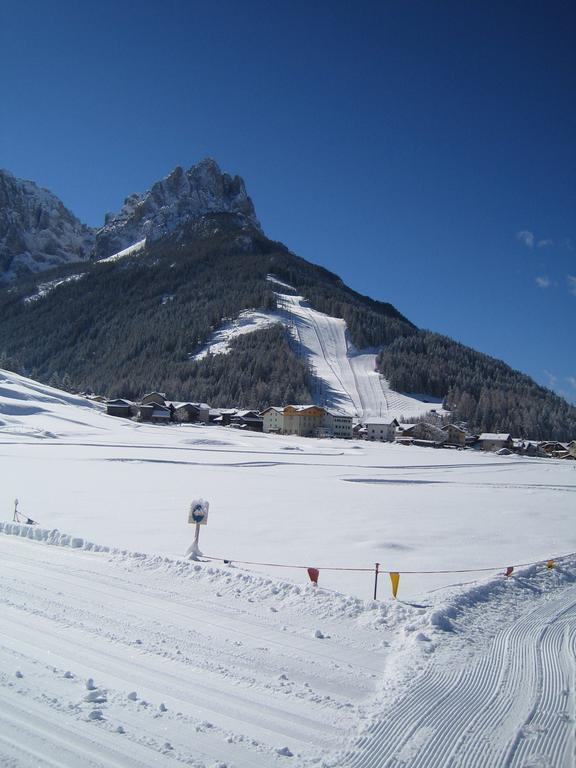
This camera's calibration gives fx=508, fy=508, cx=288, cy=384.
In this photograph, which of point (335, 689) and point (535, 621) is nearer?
point (335, 689)

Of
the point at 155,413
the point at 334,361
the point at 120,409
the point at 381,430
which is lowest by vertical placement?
the point at 120,409

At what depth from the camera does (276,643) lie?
27.2 feet

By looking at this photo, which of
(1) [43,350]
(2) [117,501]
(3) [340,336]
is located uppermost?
(3) [340,336]

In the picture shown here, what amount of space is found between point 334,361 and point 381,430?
53990mm

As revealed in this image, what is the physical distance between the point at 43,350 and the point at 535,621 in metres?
211

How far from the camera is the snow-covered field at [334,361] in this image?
14200 cm

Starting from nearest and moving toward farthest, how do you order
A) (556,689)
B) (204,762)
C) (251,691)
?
(204,762) → (251,691) → (556,689)

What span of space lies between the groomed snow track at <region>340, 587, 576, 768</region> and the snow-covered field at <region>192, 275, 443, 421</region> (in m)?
124

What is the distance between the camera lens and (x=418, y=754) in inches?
219

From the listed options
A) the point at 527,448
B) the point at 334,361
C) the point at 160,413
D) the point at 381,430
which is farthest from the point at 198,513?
the point at 334,361

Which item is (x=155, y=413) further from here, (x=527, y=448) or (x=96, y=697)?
(x=96, y=697)

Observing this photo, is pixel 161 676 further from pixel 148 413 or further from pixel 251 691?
pixel 148 413

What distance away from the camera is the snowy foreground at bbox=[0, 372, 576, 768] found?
566 centimetres

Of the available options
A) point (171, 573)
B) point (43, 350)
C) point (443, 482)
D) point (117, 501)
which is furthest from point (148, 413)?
point (43, 350)
